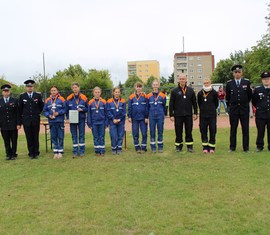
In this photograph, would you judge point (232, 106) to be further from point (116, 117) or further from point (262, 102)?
point (116, 117)

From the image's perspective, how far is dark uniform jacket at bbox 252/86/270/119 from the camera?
8.63 m

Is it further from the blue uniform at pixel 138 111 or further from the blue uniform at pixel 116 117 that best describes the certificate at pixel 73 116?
the blue uniform at pixel 138 111

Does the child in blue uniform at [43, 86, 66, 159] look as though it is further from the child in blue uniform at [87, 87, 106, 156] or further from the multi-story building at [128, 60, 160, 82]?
the multi-story building at [128, 60, 160, 82]

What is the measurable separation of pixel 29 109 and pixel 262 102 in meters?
6.02

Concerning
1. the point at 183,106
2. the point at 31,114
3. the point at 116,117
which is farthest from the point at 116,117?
the point at 31,114

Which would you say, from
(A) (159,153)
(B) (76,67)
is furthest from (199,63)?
(A) (159,153)

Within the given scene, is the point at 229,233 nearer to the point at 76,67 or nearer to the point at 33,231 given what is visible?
the point at 33,231

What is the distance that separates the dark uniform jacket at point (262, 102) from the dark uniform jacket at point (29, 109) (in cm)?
567

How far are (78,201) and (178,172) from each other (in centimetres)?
238

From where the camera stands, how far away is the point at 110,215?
4.69 m

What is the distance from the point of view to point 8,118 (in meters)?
8.84

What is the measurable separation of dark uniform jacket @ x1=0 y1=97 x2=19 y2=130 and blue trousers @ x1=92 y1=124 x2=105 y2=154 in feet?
6.83

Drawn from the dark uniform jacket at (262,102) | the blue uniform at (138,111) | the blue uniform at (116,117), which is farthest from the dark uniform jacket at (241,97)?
the blue uniform at (116,117)

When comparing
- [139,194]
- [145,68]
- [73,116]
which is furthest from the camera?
[145,68]
